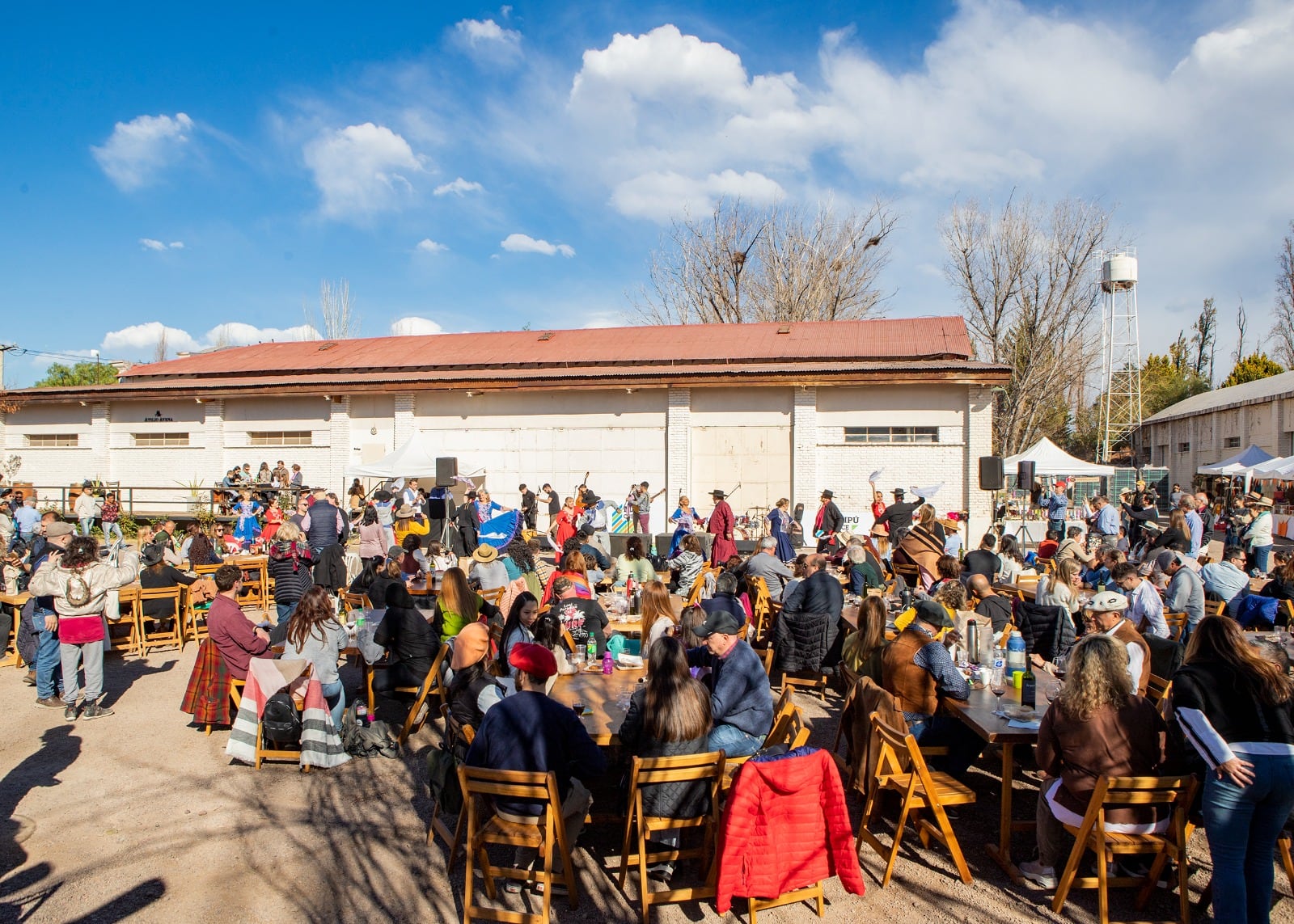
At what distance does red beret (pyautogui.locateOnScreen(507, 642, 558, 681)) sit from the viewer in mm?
3924

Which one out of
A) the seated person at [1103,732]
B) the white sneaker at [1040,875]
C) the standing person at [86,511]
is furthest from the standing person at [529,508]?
the seated person at [1103,732]

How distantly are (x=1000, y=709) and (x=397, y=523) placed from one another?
1165cm

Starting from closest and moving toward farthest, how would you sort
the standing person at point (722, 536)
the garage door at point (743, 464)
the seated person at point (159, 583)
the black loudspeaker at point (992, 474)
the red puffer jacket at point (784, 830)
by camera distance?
the red puffer jacket at point (784, 830), the seated person at point (159, 583), the standing person at point (722, 536), the black loudspeaker at point (992, 474), the garage door at point (743, 464)

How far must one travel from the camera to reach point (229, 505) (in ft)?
65.2

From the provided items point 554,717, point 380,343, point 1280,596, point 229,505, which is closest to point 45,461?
point 229,505

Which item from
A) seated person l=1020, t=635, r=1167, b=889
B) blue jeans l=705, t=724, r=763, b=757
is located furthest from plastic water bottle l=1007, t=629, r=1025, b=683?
blue jeans l=705, t=724, r=763, b=757

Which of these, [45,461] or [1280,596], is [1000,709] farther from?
[45,461]

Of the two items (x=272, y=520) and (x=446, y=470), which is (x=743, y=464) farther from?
(x=272, y=520)

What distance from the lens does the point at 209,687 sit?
630 centimetres

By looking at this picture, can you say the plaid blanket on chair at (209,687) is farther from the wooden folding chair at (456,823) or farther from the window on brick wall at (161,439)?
the window on brick wall at (161,439)

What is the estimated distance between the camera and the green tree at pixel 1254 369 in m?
37.4

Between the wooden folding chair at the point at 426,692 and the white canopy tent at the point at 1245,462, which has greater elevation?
the white canopy tent at the point at 1245,462

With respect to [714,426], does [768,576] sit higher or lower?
lower

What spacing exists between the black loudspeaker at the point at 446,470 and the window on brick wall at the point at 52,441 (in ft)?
41.0
